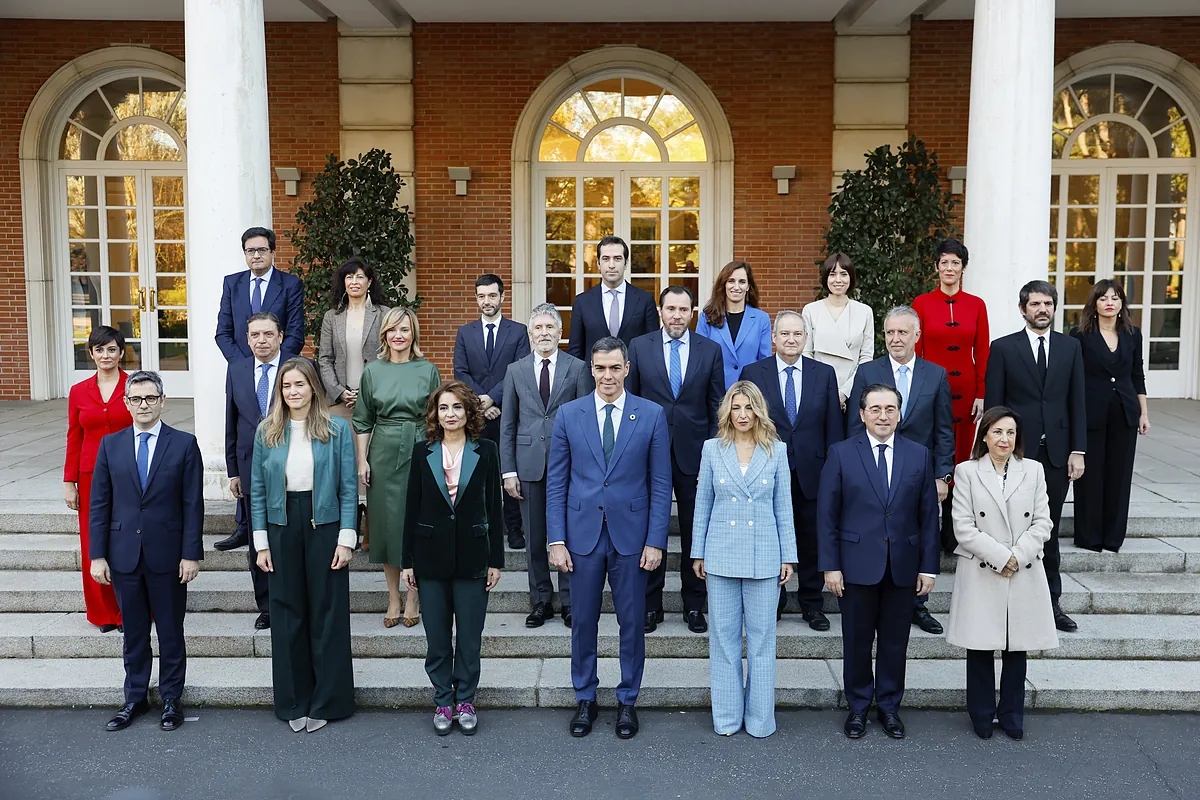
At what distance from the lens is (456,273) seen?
1170 cm

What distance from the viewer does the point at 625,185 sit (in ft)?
39.1

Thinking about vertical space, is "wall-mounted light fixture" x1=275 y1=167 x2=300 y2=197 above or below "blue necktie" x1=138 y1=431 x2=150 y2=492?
above

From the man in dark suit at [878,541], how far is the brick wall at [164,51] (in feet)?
28.2

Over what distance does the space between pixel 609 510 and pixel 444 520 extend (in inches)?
30.1

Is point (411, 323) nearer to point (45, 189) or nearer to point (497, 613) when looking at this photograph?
point (497, 613)

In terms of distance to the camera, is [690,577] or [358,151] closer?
[690,577]

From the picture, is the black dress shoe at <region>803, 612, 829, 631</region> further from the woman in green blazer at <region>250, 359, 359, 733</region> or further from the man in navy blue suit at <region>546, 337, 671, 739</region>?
the woman in green blazer at <region>250, 359, 359, 733</region>

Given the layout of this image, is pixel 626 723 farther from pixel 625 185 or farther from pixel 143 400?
pixel 625 185

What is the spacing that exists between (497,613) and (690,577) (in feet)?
3.87

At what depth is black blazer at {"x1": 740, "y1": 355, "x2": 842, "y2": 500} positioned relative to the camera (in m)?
5.39

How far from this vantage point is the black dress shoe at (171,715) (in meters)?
4.84

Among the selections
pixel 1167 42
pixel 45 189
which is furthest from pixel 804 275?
pixel 45 189

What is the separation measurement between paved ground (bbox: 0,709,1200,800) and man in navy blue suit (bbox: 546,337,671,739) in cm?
34

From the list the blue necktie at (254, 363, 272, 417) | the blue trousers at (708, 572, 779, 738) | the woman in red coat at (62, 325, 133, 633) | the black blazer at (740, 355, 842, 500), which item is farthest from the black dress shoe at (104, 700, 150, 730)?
the black blazer at (740, 355, 842, 500)
